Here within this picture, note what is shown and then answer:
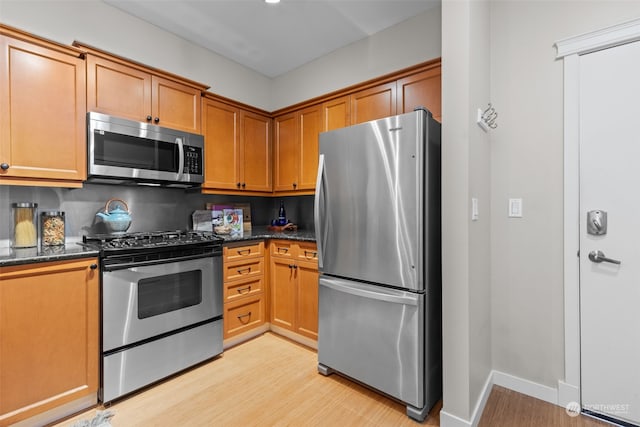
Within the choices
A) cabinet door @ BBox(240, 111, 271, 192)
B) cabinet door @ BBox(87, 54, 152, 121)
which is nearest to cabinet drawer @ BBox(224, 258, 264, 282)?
cabinet door @ BBox(240, 111, 271, 192)

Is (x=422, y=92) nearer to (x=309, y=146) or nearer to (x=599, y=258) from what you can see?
(x=309, y=146)

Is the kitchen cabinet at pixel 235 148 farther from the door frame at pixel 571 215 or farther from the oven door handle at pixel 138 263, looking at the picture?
the door frame at pixel 571 215

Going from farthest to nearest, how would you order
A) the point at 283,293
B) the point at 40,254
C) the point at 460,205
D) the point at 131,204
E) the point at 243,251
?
the point at 283,293
the point at 243,251
the point at 131,204
the point at 40,254
the point at 460,205

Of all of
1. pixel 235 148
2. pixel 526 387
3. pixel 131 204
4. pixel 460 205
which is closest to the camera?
pixel 460 205

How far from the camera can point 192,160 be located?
264 cm

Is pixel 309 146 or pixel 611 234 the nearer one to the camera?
pixel 611 234

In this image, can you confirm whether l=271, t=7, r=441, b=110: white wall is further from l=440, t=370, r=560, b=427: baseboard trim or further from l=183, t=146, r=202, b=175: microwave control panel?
l=440, t=370, r=560, b=427: baseboard trim

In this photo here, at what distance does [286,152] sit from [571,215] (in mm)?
2496

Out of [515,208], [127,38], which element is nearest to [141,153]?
[127,38]

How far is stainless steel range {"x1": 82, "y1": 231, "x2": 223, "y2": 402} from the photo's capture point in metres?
1.89

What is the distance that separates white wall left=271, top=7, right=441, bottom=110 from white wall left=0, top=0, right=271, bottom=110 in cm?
47

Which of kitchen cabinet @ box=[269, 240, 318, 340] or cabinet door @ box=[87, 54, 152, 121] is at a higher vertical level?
cabinet door @ box=[87, 54, 152, 121]

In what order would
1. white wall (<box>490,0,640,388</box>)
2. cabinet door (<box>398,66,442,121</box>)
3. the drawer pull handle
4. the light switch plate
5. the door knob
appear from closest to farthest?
1. the door knob
2. white wall (<box>490,0,640,388</box>)
3. the light switch plate
4. cabinet door (<box>398,66,442,121</box>)
5. the drawer pull handle

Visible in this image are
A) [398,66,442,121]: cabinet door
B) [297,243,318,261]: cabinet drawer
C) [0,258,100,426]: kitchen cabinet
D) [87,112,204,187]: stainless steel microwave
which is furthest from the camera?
[297,243,318,261]: cabinet drawer
